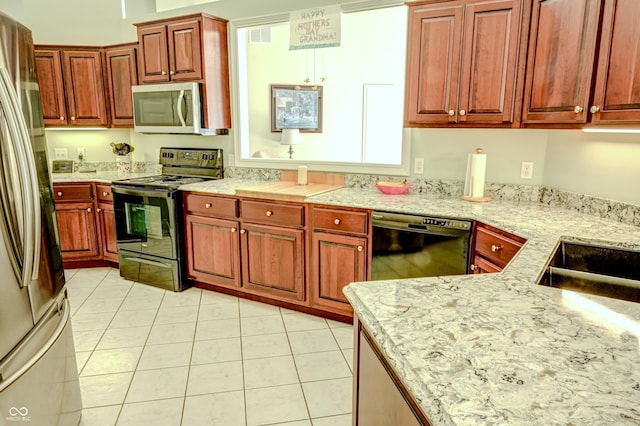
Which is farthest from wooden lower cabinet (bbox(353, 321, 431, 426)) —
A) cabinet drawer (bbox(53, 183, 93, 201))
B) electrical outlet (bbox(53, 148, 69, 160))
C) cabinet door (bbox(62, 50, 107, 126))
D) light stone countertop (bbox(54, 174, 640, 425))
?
electrical outlet (bbox(53, 148, 69, 160))

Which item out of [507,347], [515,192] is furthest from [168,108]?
[507,347]

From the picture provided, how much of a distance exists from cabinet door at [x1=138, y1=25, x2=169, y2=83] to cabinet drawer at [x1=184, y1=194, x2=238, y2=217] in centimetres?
113

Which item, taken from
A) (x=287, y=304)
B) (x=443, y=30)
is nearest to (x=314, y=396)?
(x=287, y=304)

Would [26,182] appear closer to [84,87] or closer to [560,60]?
[560,60]

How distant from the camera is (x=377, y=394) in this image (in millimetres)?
1054

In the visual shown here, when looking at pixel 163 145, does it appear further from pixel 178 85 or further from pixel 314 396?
pixel 314 396

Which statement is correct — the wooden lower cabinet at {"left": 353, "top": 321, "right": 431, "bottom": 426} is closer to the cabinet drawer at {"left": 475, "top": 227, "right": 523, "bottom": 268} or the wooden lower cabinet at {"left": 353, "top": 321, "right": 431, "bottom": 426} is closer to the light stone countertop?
the light stone countertop

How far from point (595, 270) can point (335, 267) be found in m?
1.53

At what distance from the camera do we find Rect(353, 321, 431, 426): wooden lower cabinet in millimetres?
871

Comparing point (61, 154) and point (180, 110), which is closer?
point (180, 110)

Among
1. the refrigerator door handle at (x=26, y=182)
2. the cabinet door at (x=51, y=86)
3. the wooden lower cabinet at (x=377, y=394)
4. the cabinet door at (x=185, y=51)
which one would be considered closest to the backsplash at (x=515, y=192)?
the cabinet door at (x=185, y=51)

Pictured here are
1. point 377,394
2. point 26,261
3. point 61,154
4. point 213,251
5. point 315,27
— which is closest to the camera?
point 377,394

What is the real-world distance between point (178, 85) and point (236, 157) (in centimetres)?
78

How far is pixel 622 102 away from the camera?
182 centimetres
